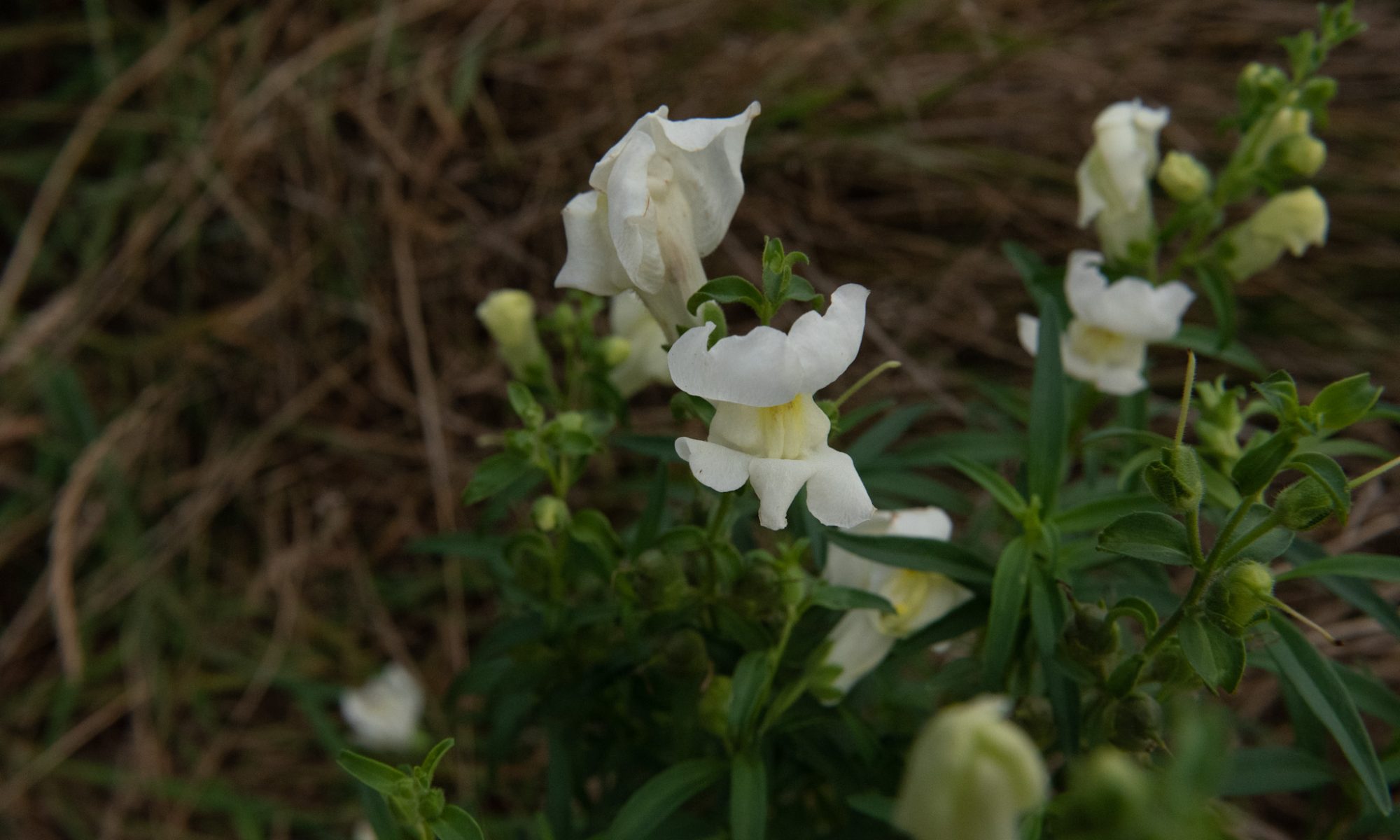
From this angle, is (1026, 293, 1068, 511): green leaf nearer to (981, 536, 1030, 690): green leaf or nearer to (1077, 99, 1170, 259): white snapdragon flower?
(981, 536, 1030, 690): green leaf

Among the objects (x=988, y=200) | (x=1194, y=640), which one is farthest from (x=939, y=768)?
(x=988, y=200)

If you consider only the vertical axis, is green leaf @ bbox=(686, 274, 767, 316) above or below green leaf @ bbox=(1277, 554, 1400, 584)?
above

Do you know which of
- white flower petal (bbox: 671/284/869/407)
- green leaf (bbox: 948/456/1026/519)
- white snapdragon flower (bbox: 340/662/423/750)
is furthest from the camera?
white snapdragon flower (bbox: 340/662/423/750)

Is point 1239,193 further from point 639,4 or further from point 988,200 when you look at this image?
point 639,4

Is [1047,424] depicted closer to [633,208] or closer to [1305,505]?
[1305,505]

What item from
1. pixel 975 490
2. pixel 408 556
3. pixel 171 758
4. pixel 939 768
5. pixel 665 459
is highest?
pixel 939 768

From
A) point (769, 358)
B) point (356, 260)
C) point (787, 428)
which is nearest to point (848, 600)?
point (787, 428)

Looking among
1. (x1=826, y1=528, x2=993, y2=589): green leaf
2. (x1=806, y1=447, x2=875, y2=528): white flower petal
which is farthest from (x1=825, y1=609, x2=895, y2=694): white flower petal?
(x1=806, y1=447, x2=875, y2=528): white flower petal
